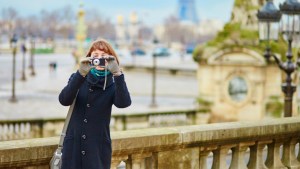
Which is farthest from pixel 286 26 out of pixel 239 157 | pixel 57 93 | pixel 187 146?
pixel 57 93

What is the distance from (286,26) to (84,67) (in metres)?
6.91

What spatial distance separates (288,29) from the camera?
11.1 meters

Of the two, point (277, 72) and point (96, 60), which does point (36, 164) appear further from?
point (277, 72)

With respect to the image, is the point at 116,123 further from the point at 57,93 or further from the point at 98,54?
the point at 98,54

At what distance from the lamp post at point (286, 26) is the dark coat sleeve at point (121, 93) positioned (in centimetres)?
638

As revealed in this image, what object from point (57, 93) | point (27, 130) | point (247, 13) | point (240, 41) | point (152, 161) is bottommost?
point (27, 130)

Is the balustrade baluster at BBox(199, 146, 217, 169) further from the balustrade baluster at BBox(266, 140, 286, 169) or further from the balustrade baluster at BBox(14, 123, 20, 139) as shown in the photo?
the balustrade baluster at BBox(14, 123, 20, 139)

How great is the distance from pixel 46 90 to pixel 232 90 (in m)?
19.7

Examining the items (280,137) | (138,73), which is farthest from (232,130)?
(138,73)

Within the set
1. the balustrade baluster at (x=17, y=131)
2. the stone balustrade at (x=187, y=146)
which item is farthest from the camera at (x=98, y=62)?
the balustrade baluster at (x=17, y=131)

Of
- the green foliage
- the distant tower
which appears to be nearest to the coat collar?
the green foliage

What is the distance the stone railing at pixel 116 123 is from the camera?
1917 cm

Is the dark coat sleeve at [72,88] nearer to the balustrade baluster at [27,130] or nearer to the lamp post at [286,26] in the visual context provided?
the lamp post at [286,26]

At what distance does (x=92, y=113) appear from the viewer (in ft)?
16.7
